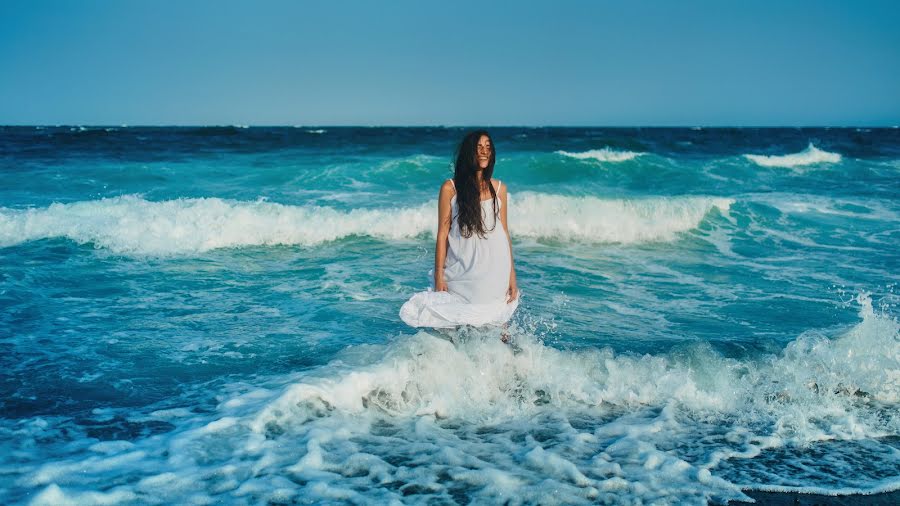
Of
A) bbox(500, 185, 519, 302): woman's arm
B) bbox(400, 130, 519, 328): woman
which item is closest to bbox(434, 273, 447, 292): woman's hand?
bbox(400, 130, 519, 328): woman

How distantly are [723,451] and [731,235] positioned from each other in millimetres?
9764

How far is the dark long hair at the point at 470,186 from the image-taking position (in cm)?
458

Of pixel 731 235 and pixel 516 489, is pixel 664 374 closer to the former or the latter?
pixel 516 489

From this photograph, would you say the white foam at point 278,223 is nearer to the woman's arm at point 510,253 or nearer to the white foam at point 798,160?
the woman's arm at point 510,253

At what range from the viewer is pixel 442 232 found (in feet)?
15.8

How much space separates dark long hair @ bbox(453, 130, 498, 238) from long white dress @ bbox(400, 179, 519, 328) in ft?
0.19

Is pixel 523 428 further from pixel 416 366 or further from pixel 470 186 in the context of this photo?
pixel 470 186

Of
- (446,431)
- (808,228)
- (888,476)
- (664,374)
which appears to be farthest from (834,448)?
(808,228)

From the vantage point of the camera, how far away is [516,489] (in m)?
3.63

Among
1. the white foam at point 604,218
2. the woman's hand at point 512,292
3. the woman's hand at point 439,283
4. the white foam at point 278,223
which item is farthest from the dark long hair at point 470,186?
the white foam at point 604,218

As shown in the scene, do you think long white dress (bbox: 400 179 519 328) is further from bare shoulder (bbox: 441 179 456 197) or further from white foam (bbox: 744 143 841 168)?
white foam (bbox: 744 143 841 168)

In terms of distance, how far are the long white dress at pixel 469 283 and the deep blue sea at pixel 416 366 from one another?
0.88 ft

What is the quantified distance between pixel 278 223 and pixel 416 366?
7.86 m

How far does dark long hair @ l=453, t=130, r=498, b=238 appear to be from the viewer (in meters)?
4.58
